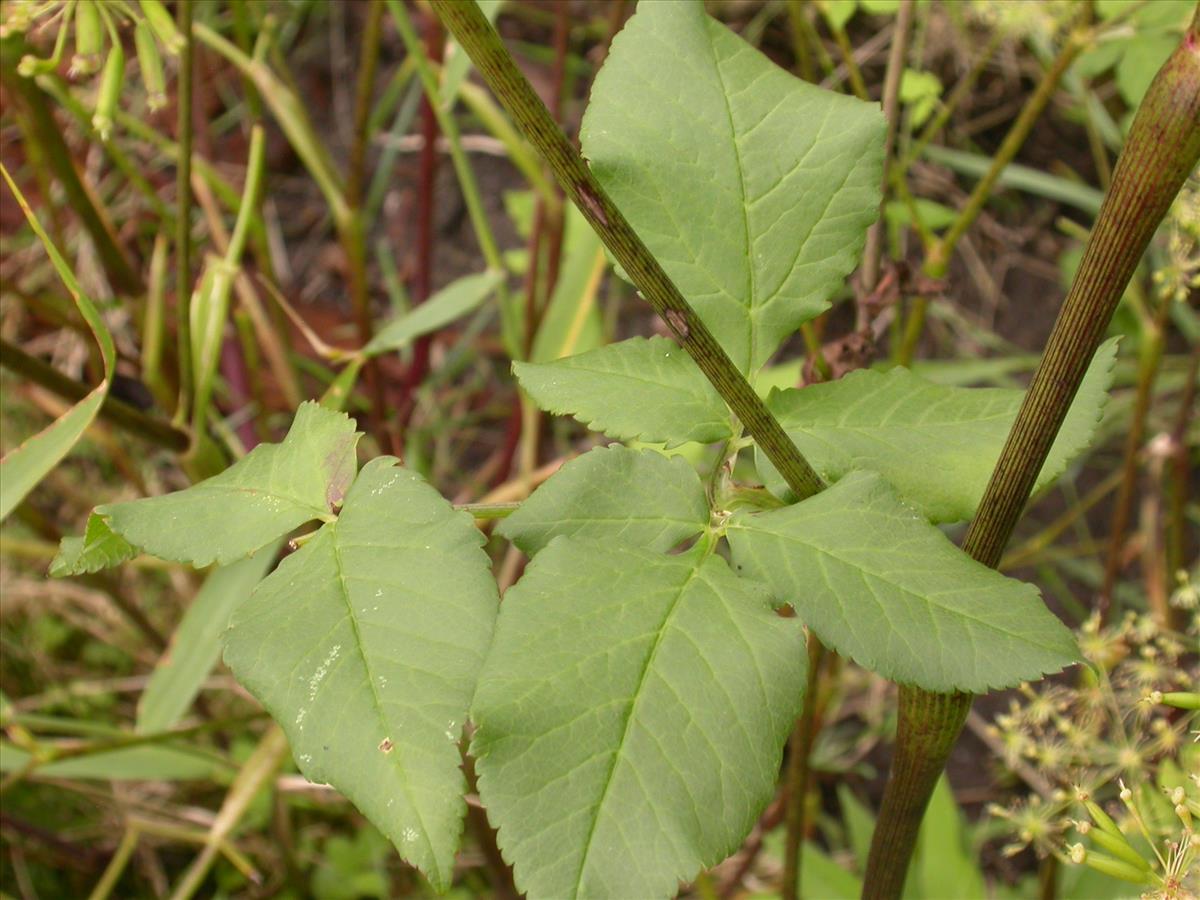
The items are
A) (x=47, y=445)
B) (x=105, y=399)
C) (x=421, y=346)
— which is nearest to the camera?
(x=47, y=445)

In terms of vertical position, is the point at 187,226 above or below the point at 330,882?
above

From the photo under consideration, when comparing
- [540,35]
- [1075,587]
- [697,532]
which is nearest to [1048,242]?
[1075,587]

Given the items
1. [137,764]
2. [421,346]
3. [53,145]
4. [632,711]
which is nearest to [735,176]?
[632,711]

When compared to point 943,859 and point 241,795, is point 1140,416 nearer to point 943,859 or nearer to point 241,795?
point 943,859

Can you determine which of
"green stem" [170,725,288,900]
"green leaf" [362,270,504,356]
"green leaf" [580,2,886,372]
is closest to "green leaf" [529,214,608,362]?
"green leaf" [362,270,504,356]

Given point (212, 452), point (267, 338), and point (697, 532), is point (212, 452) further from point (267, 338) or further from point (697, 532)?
point (697, 532)

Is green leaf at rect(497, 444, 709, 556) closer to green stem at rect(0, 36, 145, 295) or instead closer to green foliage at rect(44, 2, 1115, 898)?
green foliage at rect(44, 2, 1115, 898)
